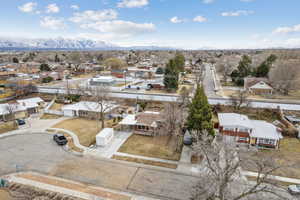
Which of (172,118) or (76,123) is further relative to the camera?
(76,123)

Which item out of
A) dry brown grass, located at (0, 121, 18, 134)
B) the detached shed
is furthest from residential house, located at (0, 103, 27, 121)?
the detached shed

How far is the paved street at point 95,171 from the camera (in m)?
15.7

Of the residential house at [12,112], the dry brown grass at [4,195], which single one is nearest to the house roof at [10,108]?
the residential house at [12,112]

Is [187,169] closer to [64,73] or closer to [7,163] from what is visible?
[7,163]

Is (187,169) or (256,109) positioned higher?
(256,109)

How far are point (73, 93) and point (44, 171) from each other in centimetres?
2889

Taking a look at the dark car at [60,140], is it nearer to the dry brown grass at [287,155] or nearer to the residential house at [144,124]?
the residential house at [144,124]

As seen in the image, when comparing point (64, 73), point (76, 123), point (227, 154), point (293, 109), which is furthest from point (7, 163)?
point (64, 73)

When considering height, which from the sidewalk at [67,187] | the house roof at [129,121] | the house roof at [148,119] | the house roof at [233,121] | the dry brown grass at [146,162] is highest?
the house roof at [233,121]

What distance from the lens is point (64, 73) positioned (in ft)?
232

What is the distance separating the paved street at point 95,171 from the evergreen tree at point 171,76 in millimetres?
31568

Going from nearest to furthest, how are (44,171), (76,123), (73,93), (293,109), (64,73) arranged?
(44,171), (76,123), (293,109), (73,93), (64,73)

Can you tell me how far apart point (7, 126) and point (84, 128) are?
43.5ft

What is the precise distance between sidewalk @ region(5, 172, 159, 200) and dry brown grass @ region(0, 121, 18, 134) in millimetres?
14119
